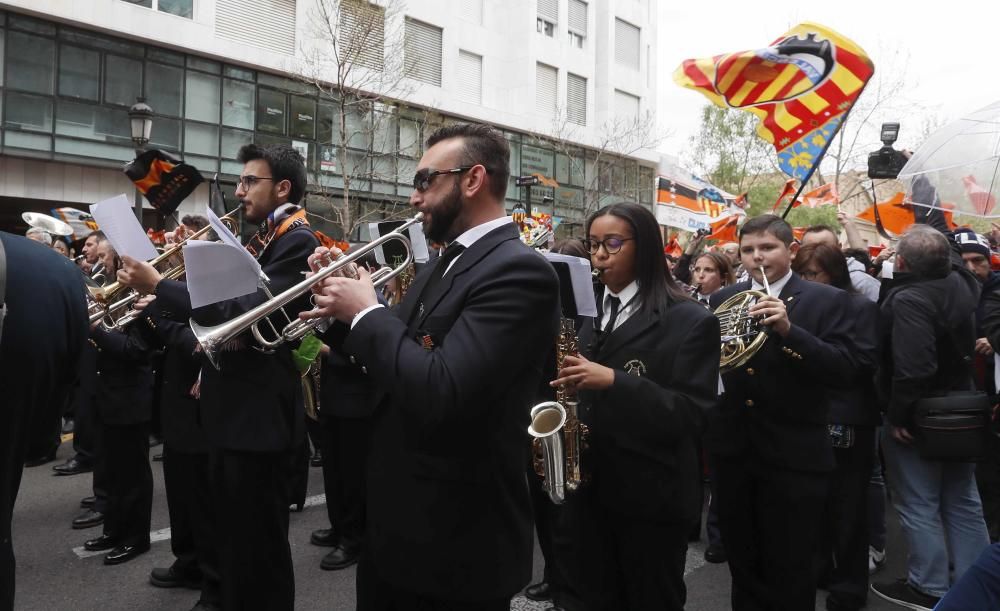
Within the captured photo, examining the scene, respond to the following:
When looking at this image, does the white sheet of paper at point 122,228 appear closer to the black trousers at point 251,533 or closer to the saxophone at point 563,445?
the black trousers at point 251,533

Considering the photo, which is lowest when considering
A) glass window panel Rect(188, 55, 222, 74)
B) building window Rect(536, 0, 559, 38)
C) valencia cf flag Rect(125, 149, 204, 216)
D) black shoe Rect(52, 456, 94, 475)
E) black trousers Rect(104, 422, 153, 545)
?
black shoe Rect(52, 456, 94, 475)

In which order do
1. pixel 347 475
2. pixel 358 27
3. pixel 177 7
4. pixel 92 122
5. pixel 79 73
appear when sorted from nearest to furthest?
pixel 347 475, pixel 358 27, pixel 79 73, pixel 92 122, pixel 177 7

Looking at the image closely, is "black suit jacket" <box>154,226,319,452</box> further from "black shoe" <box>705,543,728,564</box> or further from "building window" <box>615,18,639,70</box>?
"building window" <box>615,18,639,70</box>

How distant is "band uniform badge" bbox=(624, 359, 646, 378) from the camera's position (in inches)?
118

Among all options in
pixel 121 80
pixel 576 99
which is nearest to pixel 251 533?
pixel 121 80

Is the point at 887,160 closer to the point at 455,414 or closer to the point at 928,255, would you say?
the point at 928,255

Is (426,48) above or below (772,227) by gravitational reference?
above

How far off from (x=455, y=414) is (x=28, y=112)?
20.2 m

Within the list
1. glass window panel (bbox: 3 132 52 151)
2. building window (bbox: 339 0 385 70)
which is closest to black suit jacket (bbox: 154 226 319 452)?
building window (bbox: 339 0 385 70)

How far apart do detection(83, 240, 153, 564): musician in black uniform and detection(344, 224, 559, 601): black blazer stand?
3.63 meters

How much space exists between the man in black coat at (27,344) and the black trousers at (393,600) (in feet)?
3.42

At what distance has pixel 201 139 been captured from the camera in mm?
20609

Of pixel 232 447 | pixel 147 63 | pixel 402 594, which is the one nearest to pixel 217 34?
pixel 147 63

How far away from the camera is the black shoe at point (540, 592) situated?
15.0 ft
